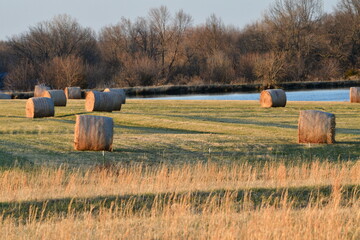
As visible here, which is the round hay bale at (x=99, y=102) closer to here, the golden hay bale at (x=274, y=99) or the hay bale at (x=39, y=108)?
the hay bale at (x=39, y=108)

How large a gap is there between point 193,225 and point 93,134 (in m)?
9.64

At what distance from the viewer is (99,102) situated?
1377 inches

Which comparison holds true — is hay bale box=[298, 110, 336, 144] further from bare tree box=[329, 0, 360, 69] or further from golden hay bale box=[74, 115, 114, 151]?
bare tree box=[329, 0, 360, 69]

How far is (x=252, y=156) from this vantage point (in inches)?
798

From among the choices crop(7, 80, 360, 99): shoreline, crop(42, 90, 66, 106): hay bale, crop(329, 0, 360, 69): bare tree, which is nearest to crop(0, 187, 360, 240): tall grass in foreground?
crop(42, 90, 66, 106): hay bale

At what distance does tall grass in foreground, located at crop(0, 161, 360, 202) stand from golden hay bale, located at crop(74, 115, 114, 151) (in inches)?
99.9

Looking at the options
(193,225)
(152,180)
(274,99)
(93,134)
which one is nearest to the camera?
(193,225)

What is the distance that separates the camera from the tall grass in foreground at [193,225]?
34.0 ft

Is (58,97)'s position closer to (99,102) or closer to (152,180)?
(99,102)

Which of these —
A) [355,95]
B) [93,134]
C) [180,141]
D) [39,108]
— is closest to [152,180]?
[93,134]

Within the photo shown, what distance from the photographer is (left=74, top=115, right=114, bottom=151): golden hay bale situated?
20312 mm

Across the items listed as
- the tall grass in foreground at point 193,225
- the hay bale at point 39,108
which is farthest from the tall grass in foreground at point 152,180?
the hay bale at point 39,108

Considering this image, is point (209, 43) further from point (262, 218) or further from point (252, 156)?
point (262, 218)

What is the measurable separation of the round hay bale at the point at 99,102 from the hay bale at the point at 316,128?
15.0 m
